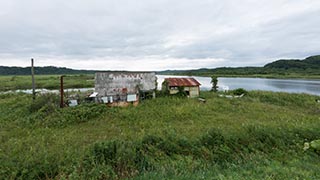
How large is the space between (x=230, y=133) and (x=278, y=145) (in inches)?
45.4

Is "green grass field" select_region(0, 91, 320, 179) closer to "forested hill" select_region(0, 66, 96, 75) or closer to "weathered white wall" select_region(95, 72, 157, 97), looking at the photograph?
"weathered white wall" select_region(95, 72, 157, 97)

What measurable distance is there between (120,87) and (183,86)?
5984 mm

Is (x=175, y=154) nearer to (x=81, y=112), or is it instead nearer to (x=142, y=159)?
(x=142, y=159)

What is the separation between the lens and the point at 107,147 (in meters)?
4.81

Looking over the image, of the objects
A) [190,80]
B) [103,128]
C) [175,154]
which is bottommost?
[103,128]

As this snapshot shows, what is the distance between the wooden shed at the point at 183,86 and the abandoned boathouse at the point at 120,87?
7.64 feet

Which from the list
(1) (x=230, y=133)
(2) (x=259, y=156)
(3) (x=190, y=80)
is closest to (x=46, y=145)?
(1) (x=230, y=133)

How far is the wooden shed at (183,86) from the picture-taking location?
1970 centimetres

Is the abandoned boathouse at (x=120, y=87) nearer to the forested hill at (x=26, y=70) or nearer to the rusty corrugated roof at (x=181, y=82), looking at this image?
the rusty corrugated roof at (x=181, y=82)

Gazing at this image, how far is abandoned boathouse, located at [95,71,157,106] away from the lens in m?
16.4

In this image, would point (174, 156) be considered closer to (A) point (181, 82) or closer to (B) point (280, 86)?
(A) point (181, 82)

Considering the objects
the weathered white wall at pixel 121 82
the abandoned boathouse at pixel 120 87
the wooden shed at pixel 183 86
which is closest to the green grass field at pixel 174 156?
the abandoned boathouse at pixel 120 87

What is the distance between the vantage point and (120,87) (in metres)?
17.0

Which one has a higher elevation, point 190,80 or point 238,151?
point 190,80
